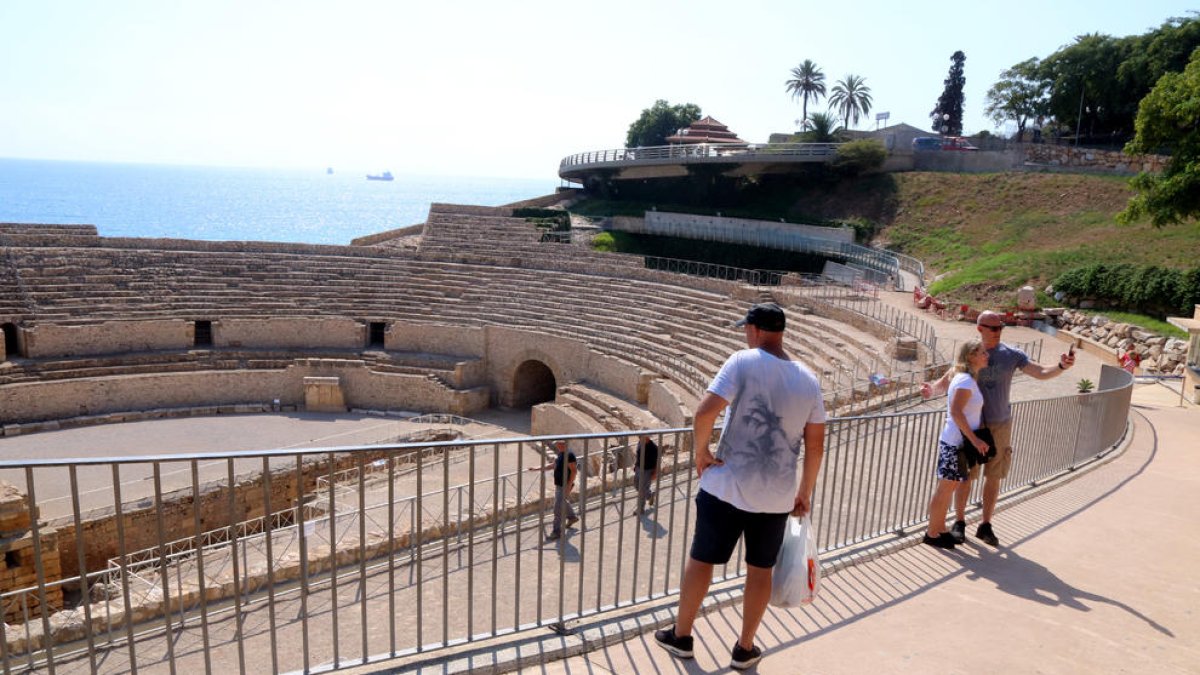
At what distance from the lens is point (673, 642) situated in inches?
160

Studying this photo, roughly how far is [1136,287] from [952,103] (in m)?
34.6

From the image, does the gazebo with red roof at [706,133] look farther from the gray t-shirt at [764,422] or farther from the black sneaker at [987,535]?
the gray t-shirt at [764,422]

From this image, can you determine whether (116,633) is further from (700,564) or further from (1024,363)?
(1024,363)

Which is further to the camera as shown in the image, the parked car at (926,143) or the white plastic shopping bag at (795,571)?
the parked car at (926,143)

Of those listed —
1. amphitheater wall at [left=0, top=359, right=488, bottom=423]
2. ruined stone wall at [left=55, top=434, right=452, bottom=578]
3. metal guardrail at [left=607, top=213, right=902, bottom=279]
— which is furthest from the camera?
metal guardrail at [left=607, top=213, right=902, bottom=279]

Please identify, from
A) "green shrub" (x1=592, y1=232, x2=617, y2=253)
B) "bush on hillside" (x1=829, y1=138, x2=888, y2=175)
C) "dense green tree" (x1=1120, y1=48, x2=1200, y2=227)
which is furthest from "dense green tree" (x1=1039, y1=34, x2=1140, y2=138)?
"green shrub" (x1=592, y1=232, x2=617, y2=253)

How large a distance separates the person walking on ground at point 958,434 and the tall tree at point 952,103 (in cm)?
5119

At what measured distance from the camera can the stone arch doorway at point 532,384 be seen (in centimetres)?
2455

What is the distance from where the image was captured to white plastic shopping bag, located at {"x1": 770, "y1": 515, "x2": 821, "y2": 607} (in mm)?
3977

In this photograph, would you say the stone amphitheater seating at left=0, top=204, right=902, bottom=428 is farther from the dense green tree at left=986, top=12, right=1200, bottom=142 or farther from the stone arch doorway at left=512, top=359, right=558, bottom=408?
the dense green tree at left=986, top=12, right=1200, bottom=142

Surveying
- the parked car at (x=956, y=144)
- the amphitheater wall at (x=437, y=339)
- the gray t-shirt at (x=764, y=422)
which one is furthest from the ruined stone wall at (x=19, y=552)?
the parked car at (x=956, y=144)

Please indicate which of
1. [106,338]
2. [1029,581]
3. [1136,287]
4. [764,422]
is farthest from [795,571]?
[106,338]

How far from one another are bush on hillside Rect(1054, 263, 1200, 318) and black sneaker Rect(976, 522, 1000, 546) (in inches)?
709

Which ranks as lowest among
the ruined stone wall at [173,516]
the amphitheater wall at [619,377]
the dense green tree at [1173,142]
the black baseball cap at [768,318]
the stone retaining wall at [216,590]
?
the ruined stone wall at [173,516]
